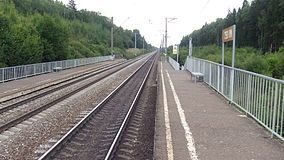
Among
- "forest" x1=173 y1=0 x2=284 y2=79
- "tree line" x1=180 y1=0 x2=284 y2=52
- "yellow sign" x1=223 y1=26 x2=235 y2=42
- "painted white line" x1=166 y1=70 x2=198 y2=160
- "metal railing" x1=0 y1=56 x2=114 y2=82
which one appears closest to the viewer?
"painted white line" x1=166 y1=70 x2=198 y2=160

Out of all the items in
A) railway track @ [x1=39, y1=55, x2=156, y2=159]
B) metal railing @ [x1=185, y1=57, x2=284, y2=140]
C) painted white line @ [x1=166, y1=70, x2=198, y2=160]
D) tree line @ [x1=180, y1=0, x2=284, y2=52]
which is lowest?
railway track @ [x1=39, y1=55, x2=156, y2=159]

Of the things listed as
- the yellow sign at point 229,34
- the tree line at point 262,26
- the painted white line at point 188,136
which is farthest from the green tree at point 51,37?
the tree line at point 262,26

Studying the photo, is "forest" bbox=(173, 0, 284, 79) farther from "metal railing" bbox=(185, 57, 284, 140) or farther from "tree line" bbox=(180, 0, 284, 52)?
"metal railing" bbox=(185, 57, 284, 140)

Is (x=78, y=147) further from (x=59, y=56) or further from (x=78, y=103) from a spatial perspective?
(x=59, y=56)

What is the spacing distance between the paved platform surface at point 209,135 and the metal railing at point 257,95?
0.86 feet

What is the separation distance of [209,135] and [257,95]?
1830mm

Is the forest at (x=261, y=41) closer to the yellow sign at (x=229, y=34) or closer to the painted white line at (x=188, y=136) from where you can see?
the yellow sign at (x=229, y=34)

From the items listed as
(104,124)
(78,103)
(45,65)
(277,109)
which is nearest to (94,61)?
(45,65)

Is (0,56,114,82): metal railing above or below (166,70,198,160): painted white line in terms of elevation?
above

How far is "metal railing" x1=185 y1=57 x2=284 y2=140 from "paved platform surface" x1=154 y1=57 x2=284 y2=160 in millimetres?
262

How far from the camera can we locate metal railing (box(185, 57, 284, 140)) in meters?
6.65

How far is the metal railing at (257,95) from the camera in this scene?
665 cm

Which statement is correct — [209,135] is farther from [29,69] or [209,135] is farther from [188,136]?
[29,69]

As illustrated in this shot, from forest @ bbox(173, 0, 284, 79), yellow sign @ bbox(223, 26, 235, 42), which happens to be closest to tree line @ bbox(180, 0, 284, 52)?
forest @ bbox(173, 0, 284, 79)
